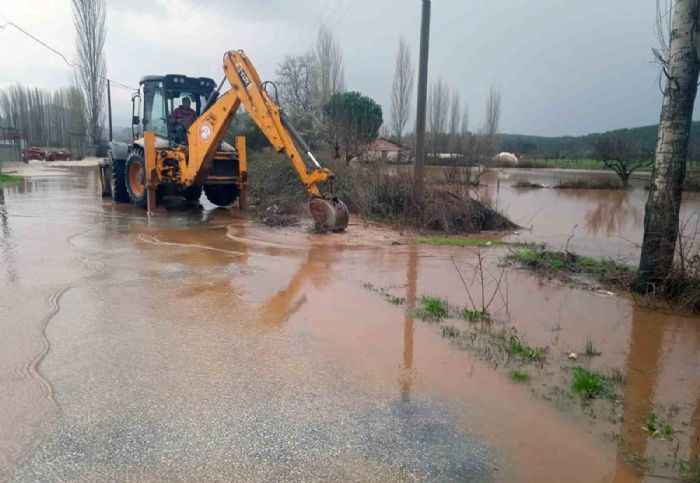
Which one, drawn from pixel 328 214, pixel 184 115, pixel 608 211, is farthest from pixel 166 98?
pixel 608 211

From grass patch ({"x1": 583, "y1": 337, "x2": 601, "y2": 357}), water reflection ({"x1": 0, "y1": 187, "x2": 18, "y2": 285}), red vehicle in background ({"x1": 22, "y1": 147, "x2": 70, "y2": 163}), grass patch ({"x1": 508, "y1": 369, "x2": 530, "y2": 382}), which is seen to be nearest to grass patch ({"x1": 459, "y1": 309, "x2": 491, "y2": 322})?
grass patch ({"x1": 583, "y1": 337, "x2": 601, "y2": 357})

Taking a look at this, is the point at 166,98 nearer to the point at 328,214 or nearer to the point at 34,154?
the point at 328,214

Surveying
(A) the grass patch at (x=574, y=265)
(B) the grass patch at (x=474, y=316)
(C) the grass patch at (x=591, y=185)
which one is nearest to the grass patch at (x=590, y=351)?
(B) the grass patch at (x=474, y=316)

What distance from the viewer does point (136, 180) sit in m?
15.2

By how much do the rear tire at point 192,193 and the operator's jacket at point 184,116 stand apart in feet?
5.74

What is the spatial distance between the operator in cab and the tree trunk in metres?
11.1

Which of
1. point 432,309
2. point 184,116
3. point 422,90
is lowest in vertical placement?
point 432,309

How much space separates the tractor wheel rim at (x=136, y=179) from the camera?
14.8 meters

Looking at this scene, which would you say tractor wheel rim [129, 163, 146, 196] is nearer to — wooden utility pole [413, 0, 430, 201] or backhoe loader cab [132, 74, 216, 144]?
backhoe loader cab [132, 74, 216, 144]

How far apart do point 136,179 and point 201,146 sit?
3680 millimetres

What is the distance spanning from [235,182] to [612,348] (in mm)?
10626

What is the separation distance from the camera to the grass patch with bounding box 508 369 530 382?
4.43m

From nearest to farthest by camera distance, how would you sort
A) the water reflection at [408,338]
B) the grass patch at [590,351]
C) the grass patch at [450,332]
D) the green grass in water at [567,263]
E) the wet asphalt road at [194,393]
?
the wet asphalt road at [194,393], the water reflection at [408,338], the grass patch at [590,351], the grass patch at [450,332], the green grass in water at [567,263]

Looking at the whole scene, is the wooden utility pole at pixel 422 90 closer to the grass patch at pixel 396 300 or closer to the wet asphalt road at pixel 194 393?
the wet asphalt road at pixel 194 393
